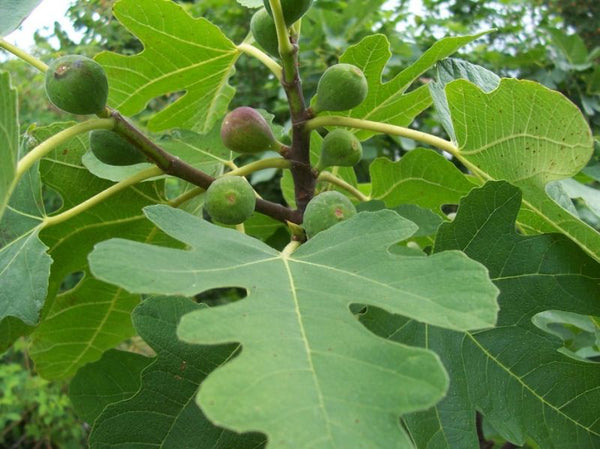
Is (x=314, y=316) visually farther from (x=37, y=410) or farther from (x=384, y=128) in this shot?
(x=37, y=410)

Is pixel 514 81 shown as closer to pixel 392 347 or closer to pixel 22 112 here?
pixel 392 347

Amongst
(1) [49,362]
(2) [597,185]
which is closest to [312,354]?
(1) [49,362]

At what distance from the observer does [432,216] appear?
117cm

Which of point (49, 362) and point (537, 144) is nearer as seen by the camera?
point (537, 144)

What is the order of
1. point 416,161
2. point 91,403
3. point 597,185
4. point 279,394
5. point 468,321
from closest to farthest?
1. point 279,394
2. point 468,321
3. point 91,403
4. point 416,161
5. point 597,185

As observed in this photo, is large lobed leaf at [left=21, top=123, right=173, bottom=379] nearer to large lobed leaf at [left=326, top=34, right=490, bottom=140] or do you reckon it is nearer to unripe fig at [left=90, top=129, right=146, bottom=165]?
unripe fig at [left=90, top=129, right=146, bottom=165]

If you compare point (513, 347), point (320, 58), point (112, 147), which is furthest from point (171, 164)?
A: point (320, 58)

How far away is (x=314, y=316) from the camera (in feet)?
2.25

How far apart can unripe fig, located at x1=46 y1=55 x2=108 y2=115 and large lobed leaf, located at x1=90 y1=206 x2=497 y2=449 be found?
23 centimetres

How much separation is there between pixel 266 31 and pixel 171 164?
10.5 inches

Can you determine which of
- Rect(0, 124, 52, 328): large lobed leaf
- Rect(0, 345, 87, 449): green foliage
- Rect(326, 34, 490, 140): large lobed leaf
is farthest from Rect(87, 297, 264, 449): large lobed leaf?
Rect(0, 345, 87, 449): green foliage

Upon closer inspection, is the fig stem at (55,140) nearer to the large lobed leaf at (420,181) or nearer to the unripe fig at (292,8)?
the unripe fig at (292,8)

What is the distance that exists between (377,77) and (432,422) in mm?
677

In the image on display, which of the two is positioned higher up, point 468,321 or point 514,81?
point 514,81
